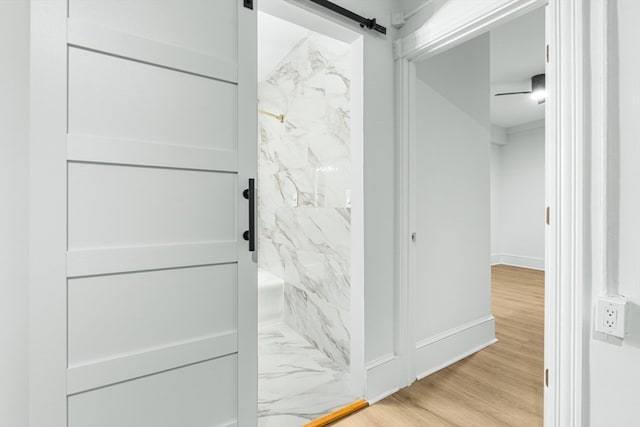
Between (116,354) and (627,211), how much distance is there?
198cm

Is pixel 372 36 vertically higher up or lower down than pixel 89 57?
higher up

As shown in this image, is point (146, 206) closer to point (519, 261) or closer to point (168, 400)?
point (168, 400)

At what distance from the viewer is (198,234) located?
1.41 metres

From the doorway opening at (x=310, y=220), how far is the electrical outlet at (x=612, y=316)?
1118 millimetres

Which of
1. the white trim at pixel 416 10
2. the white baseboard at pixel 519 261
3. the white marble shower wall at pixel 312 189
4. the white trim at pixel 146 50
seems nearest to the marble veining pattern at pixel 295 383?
the white marble shower wall at pixel 312 189

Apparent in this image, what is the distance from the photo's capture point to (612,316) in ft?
3.96

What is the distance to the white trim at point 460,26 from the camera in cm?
160

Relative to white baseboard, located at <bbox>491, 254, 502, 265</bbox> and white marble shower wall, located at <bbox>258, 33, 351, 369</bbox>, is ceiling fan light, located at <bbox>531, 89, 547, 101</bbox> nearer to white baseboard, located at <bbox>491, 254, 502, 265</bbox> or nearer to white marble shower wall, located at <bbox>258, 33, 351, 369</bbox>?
white marble shower wall, located at <bbox>258, 33, 351, 369</bbox>

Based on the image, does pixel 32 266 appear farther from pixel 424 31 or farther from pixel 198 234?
pixel 424 31

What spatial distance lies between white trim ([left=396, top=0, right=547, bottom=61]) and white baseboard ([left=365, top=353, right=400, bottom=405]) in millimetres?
1938

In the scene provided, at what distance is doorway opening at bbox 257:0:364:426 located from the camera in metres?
2.01

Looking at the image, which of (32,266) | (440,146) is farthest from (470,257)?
(32,266)

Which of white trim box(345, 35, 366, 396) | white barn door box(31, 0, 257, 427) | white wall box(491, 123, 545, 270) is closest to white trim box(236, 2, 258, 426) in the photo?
white barn door box(31, 0, 257, 427)

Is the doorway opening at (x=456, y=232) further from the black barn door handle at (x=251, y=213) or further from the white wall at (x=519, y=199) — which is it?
the white wall at (x=519, y=199)
